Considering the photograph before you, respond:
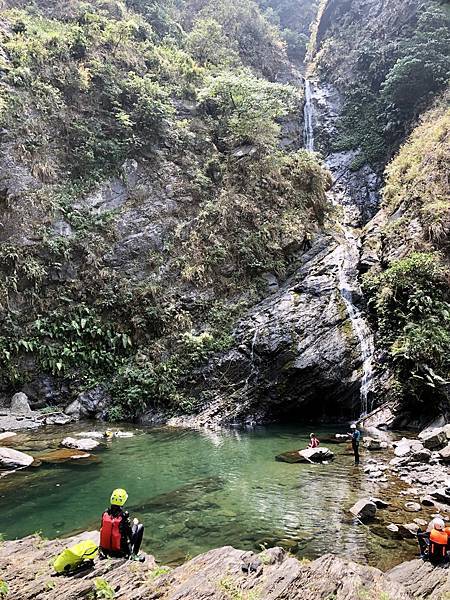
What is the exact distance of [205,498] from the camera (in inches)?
416

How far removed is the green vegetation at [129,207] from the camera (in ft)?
71.9

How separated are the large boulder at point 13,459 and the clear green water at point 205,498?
0.57 metres

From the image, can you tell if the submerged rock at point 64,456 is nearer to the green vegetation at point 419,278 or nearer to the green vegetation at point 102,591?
the green vegetation at point 102,591

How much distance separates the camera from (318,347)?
1986 cm

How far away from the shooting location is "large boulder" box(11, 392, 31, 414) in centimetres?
1991

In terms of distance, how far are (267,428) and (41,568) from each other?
13.8 metres

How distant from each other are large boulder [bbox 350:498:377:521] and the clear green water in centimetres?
26

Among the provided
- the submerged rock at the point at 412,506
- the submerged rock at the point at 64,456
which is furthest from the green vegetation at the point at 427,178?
the submerged rock at the point at 64,456

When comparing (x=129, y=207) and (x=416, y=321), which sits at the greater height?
(x=129, y=207)

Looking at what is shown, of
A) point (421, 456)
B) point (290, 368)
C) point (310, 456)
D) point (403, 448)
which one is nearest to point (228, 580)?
point (310, 456)

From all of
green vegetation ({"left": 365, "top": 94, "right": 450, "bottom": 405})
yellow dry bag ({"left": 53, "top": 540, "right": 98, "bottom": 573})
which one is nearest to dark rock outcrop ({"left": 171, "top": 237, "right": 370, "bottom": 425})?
green vegetation ({"left": 365, "top": 94, "right": 450, "bottom": 405})

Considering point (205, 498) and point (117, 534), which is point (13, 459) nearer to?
Result: point (205, 498)

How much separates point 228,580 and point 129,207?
23.6m

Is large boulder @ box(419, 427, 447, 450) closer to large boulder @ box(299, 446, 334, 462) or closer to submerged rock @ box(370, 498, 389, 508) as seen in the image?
large boulder @ box(299, 446, 334, 462)
